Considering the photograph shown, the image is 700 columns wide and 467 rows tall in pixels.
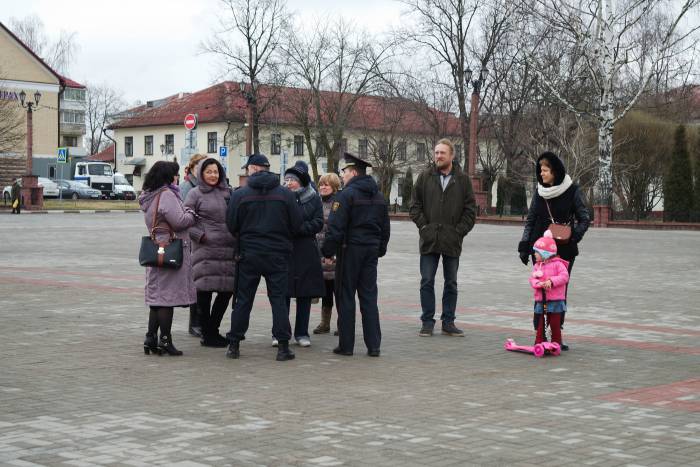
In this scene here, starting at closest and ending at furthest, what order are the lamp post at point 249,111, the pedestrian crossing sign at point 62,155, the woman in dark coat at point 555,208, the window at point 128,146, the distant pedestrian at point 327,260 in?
1. the woman in dark coat at point 555,208
2. the distant pedestrian at point 327,260
3. the lamp post at point 249,111
4. the pedestrian crossing sign at point 62,155
5. the window at point 128,146

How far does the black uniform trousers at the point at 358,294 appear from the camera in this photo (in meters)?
9.22

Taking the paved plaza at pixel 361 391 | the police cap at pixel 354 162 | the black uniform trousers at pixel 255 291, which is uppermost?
the police cap at pixel 354 162

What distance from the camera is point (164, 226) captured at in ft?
29.8

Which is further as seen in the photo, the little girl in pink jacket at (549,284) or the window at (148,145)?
the window at (148,145)

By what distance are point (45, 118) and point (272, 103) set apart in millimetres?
20862

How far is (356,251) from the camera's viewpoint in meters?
9.34

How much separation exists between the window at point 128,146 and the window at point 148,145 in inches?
67.9

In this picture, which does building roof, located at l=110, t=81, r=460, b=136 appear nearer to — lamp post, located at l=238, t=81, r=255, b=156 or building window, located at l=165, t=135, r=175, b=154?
building window, located at l=165, t=135, r=175, b=154

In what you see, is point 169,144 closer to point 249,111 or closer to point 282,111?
point 282,111

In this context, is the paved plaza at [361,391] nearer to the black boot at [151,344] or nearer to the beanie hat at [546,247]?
the black boot at [151,344]

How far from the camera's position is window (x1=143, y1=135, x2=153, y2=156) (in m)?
89.1

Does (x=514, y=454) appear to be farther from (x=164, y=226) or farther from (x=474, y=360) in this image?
(x=164, y=226)

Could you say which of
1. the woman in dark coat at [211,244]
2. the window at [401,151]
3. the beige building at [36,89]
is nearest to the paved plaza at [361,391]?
the woman in dark coat at [211,244]

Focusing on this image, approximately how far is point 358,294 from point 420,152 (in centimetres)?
6256
